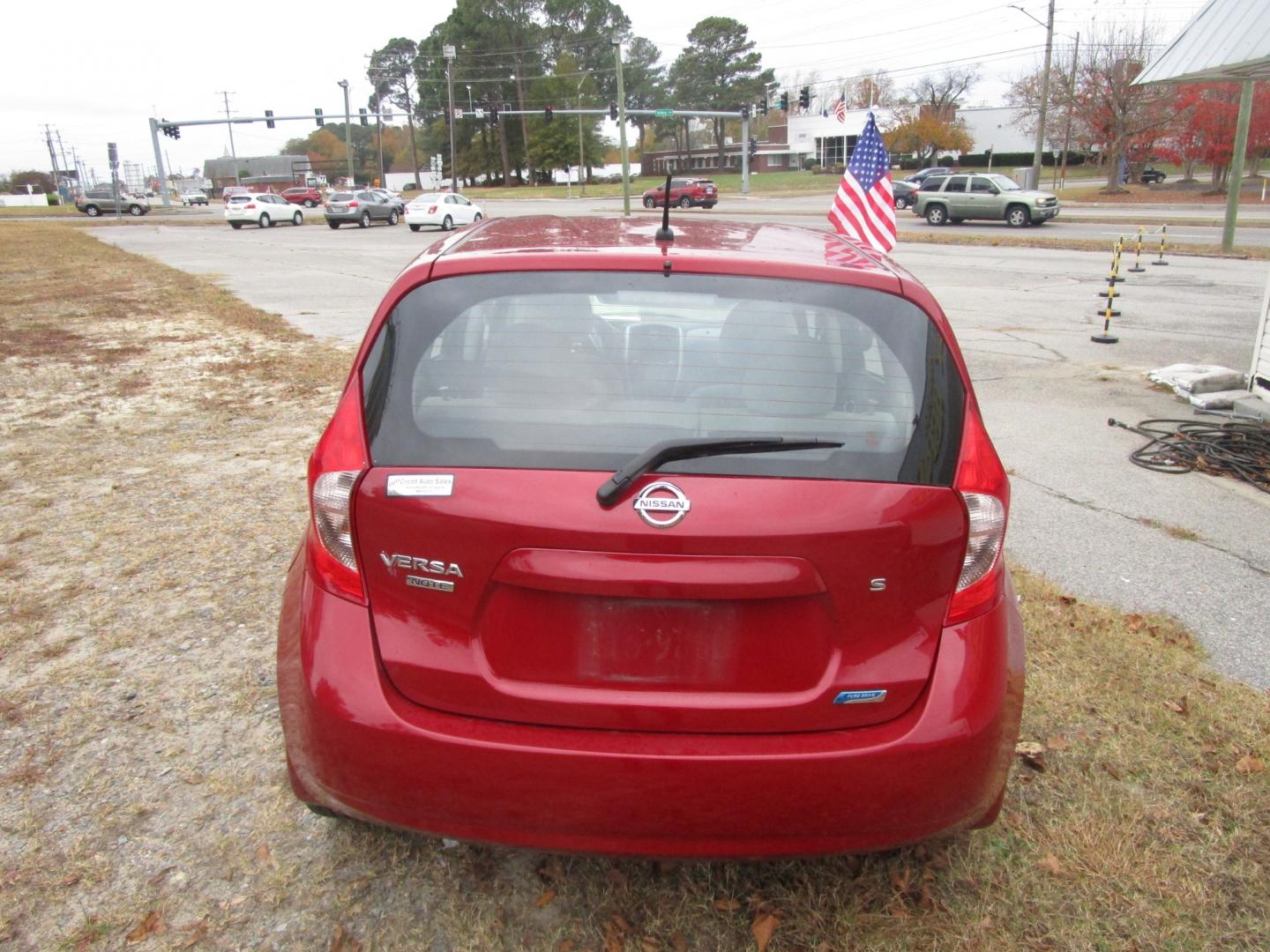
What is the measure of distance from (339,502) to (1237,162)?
23.5 metres

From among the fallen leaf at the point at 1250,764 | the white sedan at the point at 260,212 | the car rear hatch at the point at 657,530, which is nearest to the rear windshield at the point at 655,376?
the car rear hatch at the point at 657,530

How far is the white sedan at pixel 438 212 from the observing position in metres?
37.4

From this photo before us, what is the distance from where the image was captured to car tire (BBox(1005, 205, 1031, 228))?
3306cm

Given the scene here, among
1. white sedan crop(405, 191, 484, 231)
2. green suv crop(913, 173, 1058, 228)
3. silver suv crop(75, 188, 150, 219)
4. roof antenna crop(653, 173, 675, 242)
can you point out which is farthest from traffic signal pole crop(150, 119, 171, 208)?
roof antenna crop(653, 173, 675, 242)

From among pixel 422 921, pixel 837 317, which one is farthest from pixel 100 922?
pixel 837 317

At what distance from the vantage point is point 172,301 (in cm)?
1593

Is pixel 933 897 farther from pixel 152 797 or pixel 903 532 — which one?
pixel 152 797

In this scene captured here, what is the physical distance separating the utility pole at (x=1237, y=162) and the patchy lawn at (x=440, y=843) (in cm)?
1723

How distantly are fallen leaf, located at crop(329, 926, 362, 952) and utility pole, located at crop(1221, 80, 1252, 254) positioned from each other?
19.3m

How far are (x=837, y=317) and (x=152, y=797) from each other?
2.52 metres

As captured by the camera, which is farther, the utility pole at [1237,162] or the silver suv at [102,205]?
the silver suv at [102,205]

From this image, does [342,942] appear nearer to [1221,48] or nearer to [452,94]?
[1221,48]

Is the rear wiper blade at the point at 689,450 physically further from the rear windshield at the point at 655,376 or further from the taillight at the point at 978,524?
the taillight at the point at 978,524

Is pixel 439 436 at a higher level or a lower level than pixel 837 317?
lower
